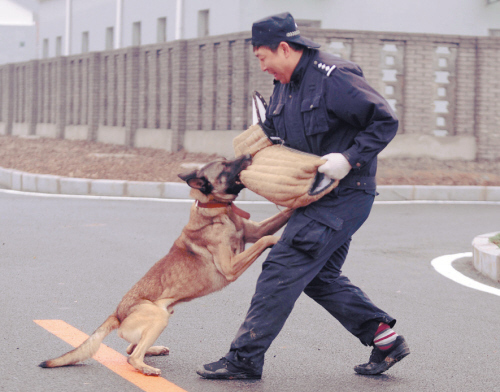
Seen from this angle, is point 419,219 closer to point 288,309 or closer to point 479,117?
point 479,117

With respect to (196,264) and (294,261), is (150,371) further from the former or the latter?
(294,261)

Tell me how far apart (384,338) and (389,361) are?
0.13 metres

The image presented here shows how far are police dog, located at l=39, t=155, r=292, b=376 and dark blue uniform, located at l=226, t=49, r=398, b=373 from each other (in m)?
0.42

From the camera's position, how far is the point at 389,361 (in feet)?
13.9

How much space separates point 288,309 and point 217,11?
22.4 metres

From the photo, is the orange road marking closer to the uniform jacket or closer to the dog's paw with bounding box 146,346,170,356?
the dog's paw with bounding box 146,346,170,356

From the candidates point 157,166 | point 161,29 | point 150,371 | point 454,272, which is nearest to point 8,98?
point 161,29

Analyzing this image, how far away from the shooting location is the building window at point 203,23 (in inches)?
1046

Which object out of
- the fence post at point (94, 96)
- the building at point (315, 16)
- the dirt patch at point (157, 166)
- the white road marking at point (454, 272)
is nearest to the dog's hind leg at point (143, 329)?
the white road marking at point (454, 272)

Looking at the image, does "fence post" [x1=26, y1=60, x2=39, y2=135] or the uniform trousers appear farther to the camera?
"fence post" [x1=26, y1=60, x2=39, y2=135]

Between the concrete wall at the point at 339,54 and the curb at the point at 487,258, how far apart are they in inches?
330

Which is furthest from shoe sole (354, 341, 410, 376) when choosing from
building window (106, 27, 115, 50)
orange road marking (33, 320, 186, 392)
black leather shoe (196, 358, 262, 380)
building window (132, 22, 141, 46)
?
building window (106, 27, 115, 50)

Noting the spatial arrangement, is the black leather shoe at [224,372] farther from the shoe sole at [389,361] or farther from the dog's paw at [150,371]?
the shoe sole at [389,361]

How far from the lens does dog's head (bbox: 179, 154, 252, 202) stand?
4.36 meters
